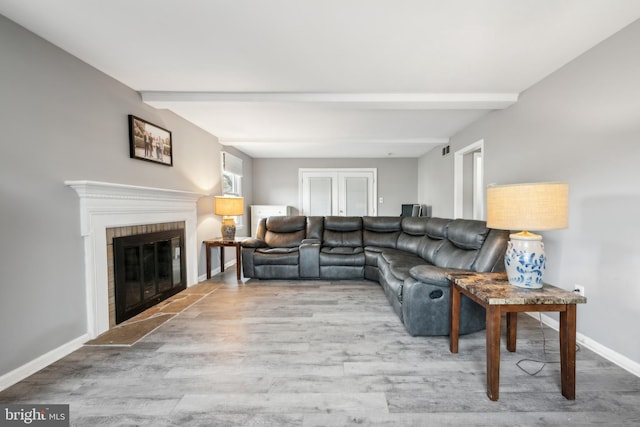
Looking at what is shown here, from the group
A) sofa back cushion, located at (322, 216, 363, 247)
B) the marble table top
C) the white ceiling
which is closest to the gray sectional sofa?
sofa back cushion, located at (322, 216, 363, 247)

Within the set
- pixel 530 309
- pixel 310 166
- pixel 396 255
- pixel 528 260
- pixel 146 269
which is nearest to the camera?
pixel 530 309

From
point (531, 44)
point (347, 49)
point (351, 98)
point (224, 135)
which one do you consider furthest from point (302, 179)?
point (531, 44)

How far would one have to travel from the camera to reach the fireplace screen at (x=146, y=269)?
2471mm

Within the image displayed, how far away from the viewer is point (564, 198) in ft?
4.89

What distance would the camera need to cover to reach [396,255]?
3.50 m

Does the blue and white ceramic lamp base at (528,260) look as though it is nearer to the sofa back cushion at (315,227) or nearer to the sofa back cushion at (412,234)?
the sofa back cushion at (412,234)

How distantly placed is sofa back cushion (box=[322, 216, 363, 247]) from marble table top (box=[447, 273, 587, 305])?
269 centimetres

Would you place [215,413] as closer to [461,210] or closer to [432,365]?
[432,365]

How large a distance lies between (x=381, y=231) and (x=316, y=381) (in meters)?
3.14

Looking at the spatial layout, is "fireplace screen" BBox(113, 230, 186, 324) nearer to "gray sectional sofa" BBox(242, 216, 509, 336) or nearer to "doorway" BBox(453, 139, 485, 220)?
"gray sectional sofa" BBox(242, 216, 509, 336)

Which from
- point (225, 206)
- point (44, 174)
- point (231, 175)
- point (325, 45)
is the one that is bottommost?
point (225, 206)

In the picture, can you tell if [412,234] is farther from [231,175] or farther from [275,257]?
[231,175]

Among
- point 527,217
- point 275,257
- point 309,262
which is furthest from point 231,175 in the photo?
point 527,217

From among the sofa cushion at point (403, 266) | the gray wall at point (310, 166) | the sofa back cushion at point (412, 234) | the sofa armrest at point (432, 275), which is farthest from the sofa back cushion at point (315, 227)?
the sofa armrest at point (432, 275)
